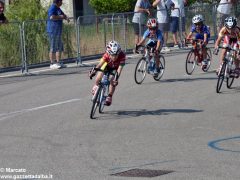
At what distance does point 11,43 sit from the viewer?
22281mm

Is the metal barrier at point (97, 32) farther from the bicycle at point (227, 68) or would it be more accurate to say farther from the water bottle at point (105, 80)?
the water bottle at point (105, 80)

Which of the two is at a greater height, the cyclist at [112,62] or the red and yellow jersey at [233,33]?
the red and yellow jersey at [233,33]

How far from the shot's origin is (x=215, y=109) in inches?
589

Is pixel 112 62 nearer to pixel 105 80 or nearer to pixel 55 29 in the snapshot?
pixel 105 80

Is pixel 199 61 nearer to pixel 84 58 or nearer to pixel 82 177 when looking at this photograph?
pixel 84 58

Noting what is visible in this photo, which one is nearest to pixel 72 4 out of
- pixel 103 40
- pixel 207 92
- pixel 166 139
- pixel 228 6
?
pixel 228 6

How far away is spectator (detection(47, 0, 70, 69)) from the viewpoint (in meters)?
22.5

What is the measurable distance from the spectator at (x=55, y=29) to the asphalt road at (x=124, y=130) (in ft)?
8.75

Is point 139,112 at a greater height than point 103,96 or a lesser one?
lesser

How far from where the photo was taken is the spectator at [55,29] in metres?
22.5

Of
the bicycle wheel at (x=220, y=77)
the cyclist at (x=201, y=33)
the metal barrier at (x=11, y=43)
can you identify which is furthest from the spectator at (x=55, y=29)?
the bicycle wheel at (x=220, y=77)

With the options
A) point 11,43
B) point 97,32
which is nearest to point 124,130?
point 11,43

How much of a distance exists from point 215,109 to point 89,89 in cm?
422

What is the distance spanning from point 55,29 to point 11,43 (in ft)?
4.52
